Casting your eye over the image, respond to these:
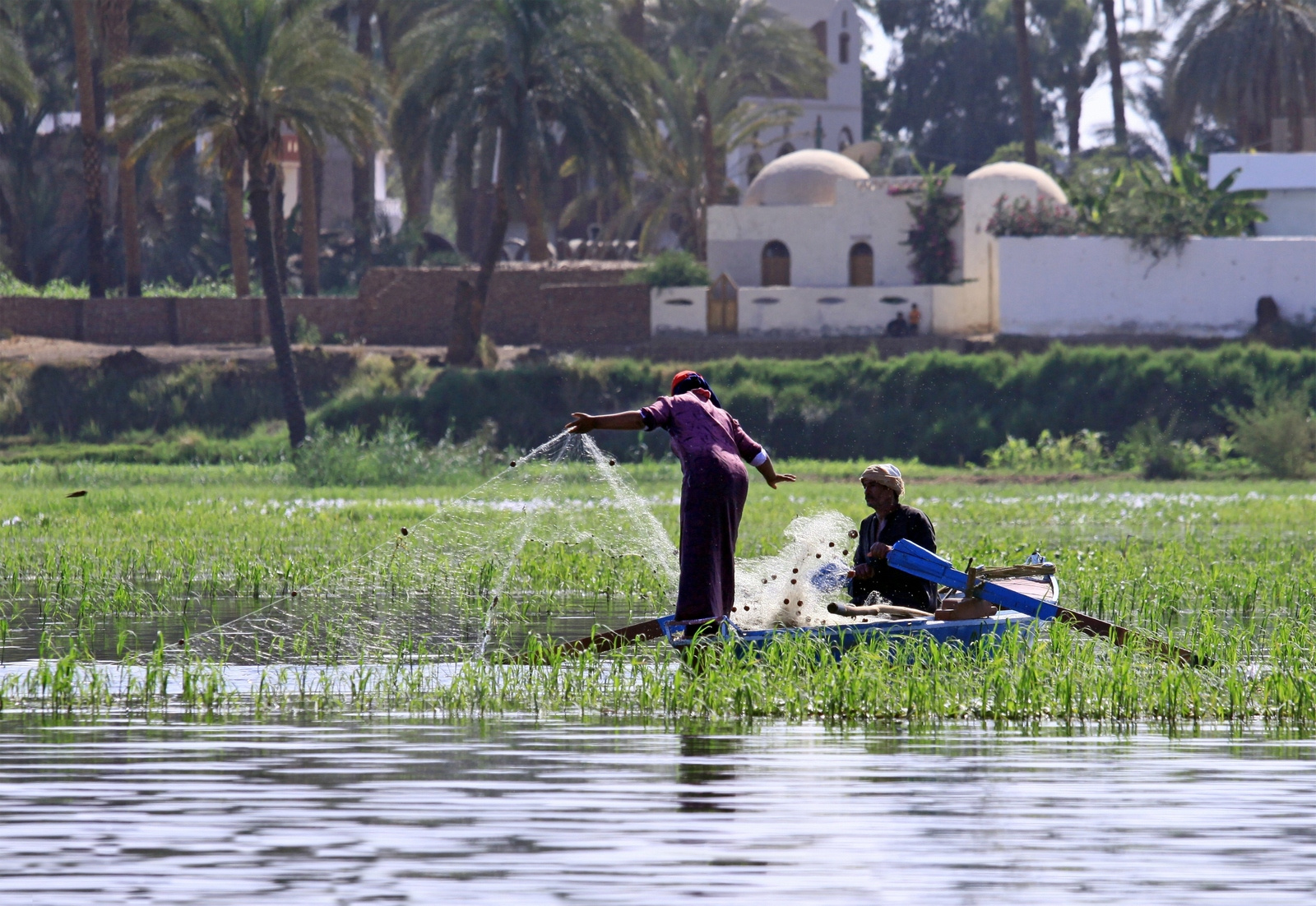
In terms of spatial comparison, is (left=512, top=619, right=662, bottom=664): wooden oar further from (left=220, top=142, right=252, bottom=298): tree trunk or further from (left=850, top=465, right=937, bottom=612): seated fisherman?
(left=220, top=142, right=252, bottom=298): tree trunk

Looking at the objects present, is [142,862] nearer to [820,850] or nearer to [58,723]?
[820,850]

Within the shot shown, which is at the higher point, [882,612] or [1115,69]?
[1115,69]

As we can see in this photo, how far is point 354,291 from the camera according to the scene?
190 feet

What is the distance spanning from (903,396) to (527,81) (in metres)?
11.3

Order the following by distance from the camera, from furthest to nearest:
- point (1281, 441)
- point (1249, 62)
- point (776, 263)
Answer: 1. point (1249, 62)
2. point (776, 263)
3. point (1281, 441)

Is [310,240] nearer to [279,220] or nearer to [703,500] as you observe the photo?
[279,220]

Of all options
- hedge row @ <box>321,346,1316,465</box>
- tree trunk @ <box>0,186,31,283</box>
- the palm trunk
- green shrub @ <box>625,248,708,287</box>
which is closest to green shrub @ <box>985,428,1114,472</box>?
hedge row @ <box>321,346,1316,465</box>

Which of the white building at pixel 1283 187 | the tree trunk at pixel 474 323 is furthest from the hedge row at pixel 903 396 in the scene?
the white building at pixel 1283 187

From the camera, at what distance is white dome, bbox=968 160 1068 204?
5203 cm

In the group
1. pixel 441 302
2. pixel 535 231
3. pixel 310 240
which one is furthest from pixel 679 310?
pixel 310 240

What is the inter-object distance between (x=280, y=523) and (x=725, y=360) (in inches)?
915

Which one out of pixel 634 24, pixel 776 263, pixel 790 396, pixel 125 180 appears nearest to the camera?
pixel 790 396

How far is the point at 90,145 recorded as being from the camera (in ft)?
163

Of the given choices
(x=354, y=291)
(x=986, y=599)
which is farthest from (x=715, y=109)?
(x=986, y=599)
